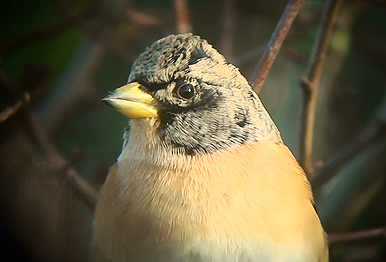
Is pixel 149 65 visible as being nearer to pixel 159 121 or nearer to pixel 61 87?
pixel 159 121

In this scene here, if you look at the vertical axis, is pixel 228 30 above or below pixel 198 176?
above

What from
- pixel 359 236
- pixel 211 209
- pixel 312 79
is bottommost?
pixel 359 236

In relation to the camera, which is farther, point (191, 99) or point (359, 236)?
point (359, 236)

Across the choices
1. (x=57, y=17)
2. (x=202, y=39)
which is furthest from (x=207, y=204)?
(x=57, y=17)

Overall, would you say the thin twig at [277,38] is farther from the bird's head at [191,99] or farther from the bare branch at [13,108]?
the bare branch at [13,108]

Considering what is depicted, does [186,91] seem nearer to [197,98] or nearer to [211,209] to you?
[197,98]

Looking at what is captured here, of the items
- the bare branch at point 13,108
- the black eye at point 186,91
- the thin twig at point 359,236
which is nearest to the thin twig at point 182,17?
the black eye at point 186,91

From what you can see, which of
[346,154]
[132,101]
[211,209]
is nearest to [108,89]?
[132,101]
